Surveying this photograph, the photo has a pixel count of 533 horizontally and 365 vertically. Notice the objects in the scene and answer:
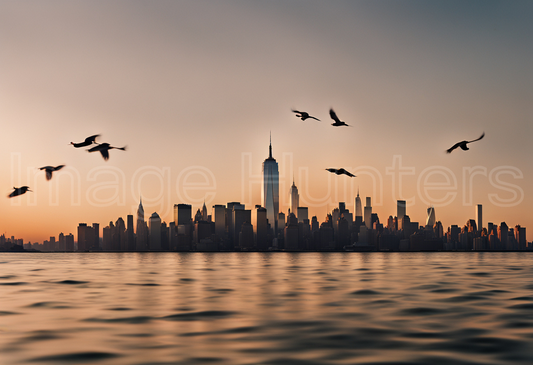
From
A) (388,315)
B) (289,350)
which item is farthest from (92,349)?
(388,315)

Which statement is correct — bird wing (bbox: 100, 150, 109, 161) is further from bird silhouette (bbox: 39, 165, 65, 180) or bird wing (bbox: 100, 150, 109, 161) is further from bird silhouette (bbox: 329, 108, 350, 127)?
bird silhouette (bbox: 329, 108, 350, 127)

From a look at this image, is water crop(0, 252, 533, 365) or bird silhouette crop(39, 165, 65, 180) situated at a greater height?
bird silhouette crop(39, 165, 65, 180)

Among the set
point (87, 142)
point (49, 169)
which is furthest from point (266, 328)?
point (49, 169)

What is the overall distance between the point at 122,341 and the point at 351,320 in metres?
10.4

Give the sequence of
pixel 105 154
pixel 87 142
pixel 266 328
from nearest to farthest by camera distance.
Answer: pixel 266 328
pixel 87 142
pixel 105 154

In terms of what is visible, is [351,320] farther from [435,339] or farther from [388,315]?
[435,339]

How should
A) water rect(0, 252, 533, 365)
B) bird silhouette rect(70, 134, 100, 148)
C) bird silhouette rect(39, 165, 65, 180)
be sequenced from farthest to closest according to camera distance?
bird silhouette rect(39, 165, 65, 180), bird silhouette rect(70, 134, 100, 148), water rect(0, 252, 533, 365)

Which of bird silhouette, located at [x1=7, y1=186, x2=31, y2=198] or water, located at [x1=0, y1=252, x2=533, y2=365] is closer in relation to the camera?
water, located at [x1=0, y1=252, x2=533, y2=365]

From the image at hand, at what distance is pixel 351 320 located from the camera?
76.0 feet

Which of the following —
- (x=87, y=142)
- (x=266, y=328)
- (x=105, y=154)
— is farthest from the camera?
(x=105, y=154)

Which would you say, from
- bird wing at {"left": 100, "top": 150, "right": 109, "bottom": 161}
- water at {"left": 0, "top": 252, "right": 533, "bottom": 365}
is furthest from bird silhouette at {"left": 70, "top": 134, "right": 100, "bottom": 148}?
water at {"left": 0, "top": 252, "right": 533, "bottom": 365}

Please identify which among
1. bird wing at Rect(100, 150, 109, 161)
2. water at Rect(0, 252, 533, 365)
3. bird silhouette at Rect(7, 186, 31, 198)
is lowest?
water at Rect(0, 252, 533, 365)

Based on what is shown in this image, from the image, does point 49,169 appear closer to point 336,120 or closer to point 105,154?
point 105,154

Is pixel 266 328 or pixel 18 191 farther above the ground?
pixel 18 191
